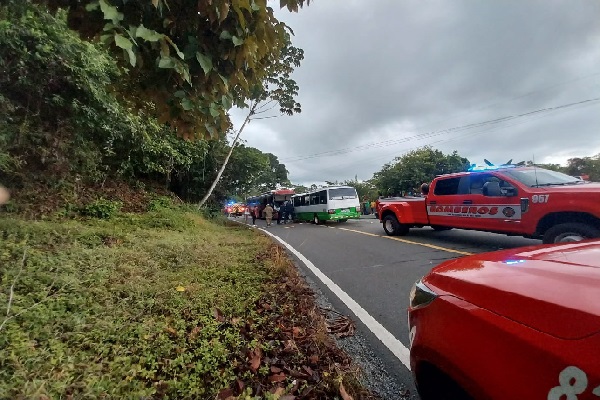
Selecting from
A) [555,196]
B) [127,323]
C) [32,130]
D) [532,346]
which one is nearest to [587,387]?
[532,346]

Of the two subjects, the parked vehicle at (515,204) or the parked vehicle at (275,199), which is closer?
the parked vehicle at (515,204)

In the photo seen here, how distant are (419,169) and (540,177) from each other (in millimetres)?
25945

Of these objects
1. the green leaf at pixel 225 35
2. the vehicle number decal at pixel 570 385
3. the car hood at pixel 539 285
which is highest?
the green leaf at pixel 225 35

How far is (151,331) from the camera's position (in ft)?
8.61

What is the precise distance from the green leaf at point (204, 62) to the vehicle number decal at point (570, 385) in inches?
99.3

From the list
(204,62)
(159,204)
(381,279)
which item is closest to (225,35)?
(204,62)

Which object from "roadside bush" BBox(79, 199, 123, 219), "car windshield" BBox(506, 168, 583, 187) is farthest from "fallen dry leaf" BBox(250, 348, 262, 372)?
"roadside bush" BBox(79, 199, 123, 219)

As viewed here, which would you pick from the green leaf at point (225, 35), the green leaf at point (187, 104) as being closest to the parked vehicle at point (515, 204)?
the green leaf at point (225, 35)

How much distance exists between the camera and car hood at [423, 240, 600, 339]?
922 millimetres

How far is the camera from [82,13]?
85.7 inches

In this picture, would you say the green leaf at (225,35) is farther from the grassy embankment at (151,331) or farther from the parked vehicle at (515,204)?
the parked vehicle at (515,204)

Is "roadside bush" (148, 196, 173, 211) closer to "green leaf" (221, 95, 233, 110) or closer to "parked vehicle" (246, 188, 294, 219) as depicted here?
"green leaf" (221, 95, 233, 110)

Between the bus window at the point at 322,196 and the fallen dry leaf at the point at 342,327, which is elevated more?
the bus window at the point at 322,196

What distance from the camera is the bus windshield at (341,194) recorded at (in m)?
16.6
